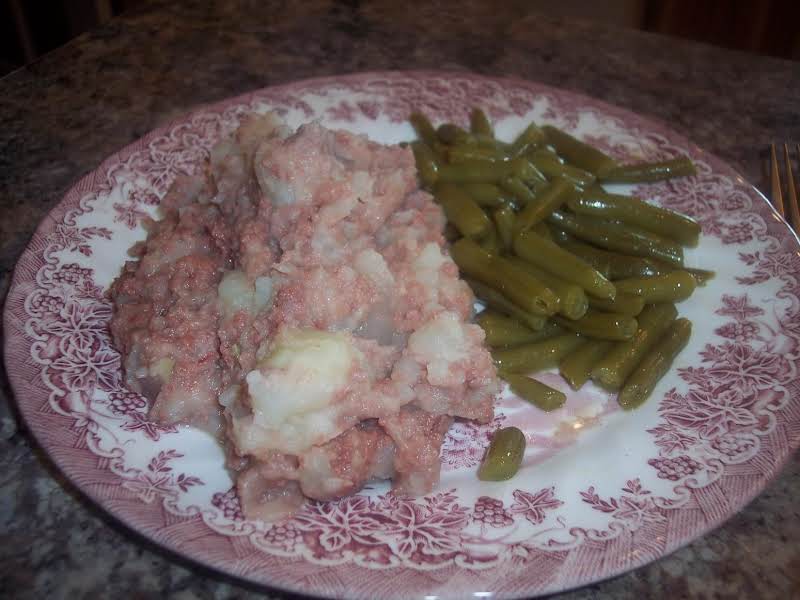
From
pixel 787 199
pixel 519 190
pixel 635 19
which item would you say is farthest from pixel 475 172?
pixel 635 19

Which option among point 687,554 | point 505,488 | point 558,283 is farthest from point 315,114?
point 687,554

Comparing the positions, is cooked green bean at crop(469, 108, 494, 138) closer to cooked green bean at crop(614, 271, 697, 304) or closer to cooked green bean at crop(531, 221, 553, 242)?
cooked green bean at crop(531, 221, 553, 242)

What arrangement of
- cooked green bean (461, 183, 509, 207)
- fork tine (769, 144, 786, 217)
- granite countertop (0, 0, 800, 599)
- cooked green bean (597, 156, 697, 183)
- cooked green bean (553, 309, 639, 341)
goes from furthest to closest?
granite countertop (0, 0, 800, 599), fork tine (769, 144, 786, 217), cooked green bean (597, 156, 697, 183), cooked green bean (461, 183, 509, 207), cooked green bean (553, 309, 639, 341)

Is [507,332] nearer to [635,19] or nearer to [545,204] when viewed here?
[545,204]

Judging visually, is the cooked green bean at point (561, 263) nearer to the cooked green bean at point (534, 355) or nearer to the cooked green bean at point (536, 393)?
the cooked green bean at point (534, 355)

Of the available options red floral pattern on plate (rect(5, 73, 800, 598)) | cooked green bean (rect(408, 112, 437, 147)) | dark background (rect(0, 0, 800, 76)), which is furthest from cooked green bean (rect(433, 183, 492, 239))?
dark background (rect(0, 0, 800, 76))

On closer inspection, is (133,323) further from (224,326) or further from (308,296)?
(308,296)
